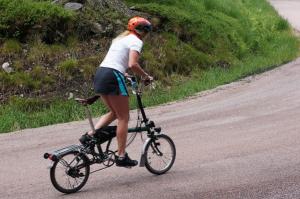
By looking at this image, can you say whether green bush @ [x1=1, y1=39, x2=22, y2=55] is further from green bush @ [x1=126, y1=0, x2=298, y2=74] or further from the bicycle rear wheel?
the bicycle rear wheel

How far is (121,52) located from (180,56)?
9.95 metres

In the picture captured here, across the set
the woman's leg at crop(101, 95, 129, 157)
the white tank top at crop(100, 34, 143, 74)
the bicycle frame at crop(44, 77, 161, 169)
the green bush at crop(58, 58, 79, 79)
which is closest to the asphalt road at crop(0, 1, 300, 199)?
the bicycle frame at crop(44, 77, 161, 169)

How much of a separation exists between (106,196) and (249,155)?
8.41ft

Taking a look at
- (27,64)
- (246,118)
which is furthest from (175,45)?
(246,118)

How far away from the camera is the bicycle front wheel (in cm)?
836

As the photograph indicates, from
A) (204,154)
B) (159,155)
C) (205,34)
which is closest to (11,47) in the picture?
(205,34)

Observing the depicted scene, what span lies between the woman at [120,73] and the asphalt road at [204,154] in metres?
0.67

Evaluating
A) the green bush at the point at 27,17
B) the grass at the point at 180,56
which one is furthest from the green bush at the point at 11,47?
the green bush at the point at 27,17

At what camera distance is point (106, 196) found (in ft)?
24.5

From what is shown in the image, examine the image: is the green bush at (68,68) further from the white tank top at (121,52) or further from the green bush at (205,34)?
the white tank top at (121,52)

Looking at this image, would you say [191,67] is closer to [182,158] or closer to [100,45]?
[100,45]

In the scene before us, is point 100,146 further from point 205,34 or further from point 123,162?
point 205,34

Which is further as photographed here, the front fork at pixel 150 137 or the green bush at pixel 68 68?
the green bush at pixel 68 68

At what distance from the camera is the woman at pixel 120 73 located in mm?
7738
